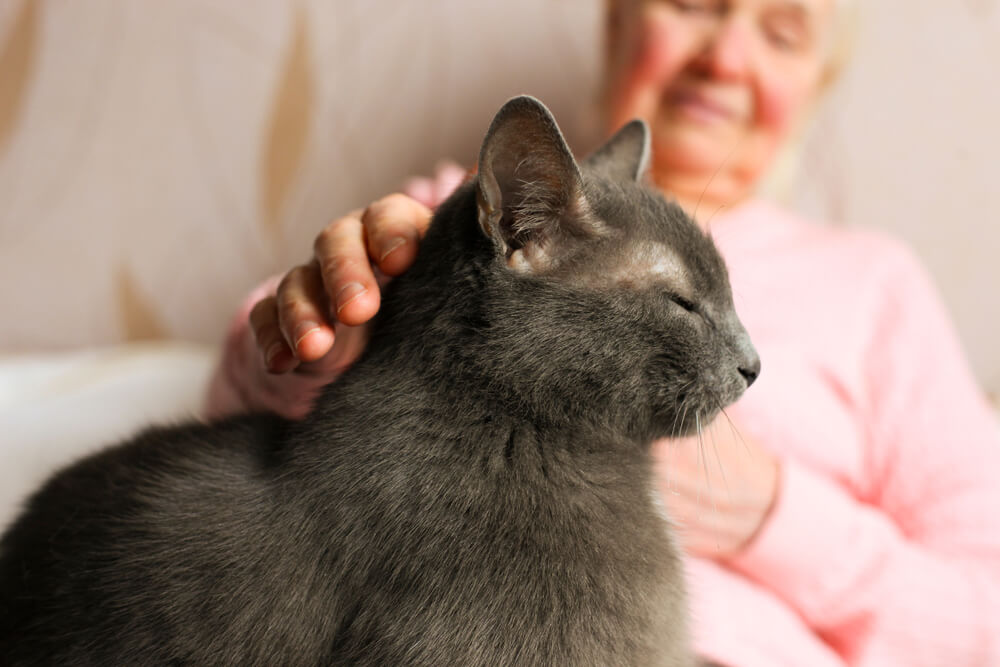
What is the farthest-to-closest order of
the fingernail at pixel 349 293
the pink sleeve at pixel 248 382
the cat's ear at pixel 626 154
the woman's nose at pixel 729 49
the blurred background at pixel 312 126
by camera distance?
the blurred background at pixel 312 126 → the woman's nose at pixel 729 49 → the pink sleeve at pixel 248 382 → the cat's ear at pixel 626 154 → the fingernail at pixel 349 293

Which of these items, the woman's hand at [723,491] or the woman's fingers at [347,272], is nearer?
the woman's fingers at [347,272]

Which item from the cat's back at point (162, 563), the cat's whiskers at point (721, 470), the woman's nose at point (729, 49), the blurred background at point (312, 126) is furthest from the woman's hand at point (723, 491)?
the blurred background at point (312, 126)

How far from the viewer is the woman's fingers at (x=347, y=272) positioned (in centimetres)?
69

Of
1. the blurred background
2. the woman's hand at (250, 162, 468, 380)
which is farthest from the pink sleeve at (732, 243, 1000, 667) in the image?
the woman's hand at (250, 162, 468, 380)

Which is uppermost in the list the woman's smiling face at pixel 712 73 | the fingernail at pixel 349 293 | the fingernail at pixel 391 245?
the woman's smiling face at pixel 712 73

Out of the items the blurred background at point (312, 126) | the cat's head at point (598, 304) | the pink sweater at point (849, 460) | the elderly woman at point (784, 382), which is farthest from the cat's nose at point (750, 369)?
the blurred background at point (312, 126)

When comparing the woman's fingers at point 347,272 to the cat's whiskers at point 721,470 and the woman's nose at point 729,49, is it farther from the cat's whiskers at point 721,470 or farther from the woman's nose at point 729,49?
the woman's nose at point 729,49

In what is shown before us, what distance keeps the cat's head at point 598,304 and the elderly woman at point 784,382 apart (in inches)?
5.2

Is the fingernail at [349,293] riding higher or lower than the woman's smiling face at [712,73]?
lower

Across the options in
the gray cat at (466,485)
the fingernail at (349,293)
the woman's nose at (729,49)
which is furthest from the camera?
the woman's nose at (729,49)

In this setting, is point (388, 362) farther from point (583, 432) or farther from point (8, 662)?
point (8, 662)

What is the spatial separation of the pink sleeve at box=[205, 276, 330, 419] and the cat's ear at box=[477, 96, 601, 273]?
33 centimetres

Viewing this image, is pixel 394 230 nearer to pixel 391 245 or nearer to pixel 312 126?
pixel 391 245

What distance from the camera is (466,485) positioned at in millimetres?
596
